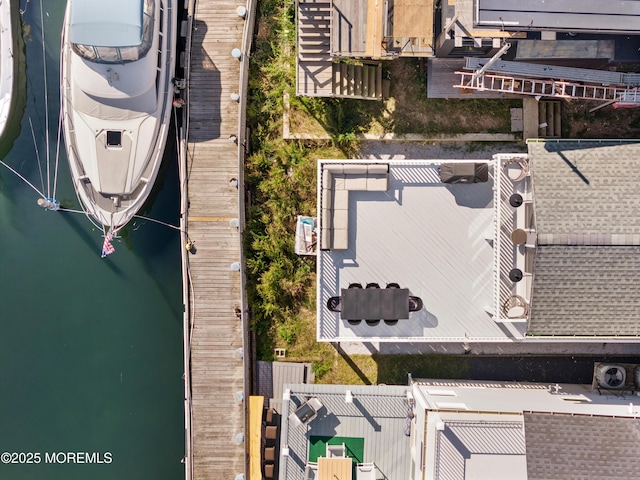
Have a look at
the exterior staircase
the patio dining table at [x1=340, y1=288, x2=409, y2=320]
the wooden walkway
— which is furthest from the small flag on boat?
the patio dining table at [x1=340, y1=288, x2=409, y2=320]

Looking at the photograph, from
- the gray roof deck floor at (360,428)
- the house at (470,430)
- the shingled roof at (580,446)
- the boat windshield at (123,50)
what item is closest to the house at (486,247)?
the house at (470,430)

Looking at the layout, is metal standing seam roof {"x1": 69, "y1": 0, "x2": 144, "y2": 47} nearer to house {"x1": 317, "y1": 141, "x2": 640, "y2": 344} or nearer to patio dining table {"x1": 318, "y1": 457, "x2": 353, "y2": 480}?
house {"x1": 317, "y1": 141, "x2": 640, "y2": 344}

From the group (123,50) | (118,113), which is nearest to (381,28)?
(123,50)

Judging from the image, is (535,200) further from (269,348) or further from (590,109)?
(269,348)

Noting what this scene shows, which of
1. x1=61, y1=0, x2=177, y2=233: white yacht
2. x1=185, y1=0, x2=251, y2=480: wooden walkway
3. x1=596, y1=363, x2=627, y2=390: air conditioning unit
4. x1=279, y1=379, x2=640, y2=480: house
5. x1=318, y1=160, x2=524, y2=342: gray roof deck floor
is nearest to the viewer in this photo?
x1=279, y1=379, x2=640, y2=480: house

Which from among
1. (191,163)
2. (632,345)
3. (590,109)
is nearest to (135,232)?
(191,163)

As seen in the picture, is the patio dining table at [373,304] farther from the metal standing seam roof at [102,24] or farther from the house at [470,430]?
the metal standing seam roof at [102,24]
